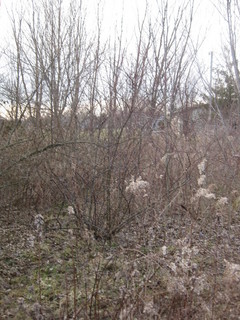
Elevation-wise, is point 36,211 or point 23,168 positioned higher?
point 23,168

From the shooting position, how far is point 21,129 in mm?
6441

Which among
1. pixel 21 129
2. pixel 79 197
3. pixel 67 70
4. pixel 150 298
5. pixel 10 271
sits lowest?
pixel 10 271

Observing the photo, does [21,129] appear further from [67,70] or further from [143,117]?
[143,117]

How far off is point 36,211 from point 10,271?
221cm

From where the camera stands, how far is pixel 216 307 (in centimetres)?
280

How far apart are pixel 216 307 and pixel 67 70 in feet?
18.0

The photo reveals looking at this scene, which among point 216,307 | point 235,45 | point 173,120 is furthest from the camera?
point 173,120

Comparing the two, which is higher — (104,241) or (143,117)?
(143,117)

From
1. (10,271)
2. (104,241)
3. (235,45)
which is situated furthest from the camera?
(235,45)

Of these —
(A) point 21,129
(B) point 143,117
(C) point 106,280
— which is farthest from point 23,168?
(C) point 106,280

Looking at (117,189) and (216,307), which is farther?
(117,189)

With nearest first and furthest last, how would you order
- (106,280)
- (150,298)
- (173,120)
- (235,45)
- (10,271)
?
(150,298)
(106,280)
(10,271)
(235,45)
(173,120)

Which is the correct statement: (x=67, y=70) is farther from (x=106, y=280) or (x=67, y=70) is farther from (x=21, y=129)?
(x=106, y=280)

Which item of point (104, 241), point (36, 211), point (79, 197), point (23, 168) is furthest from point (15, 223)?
point (104, 241)
